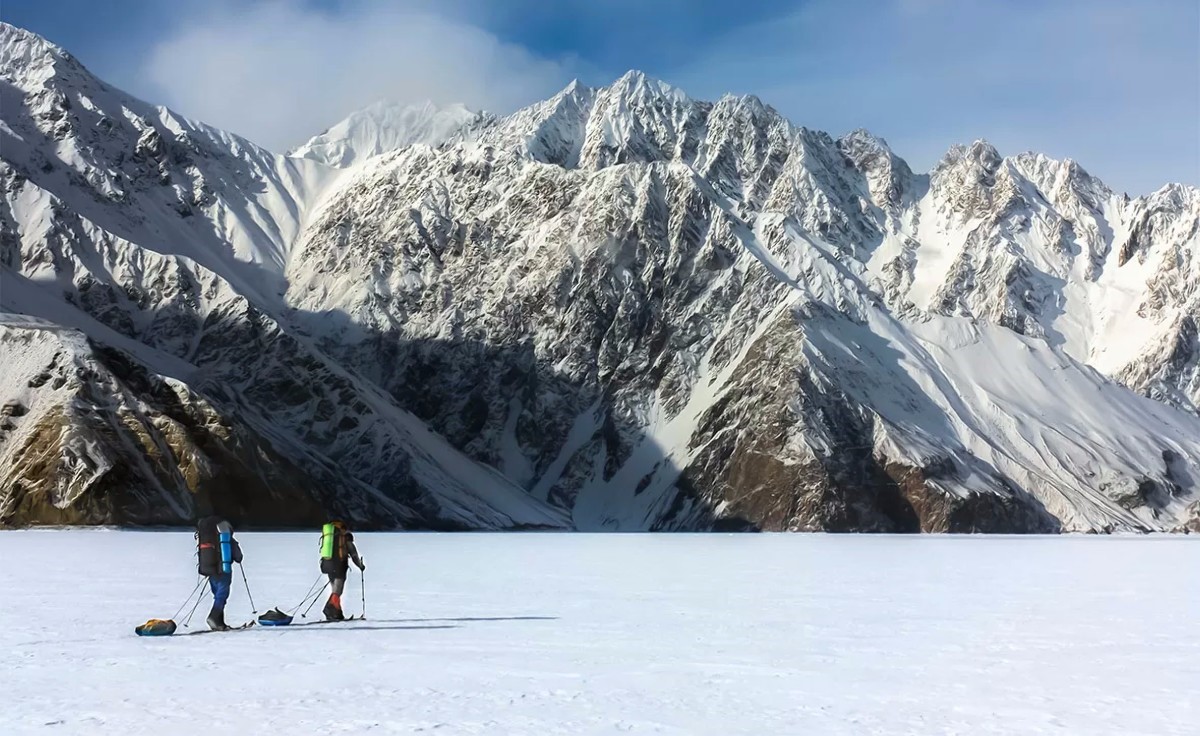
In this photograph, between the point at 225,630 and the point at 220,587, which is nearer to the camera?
the point at 220,587

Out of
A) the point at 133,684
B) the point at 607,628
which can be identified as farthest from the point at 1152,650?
the point at 133,684

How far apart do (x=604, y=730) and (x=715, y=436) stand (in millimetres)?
180917

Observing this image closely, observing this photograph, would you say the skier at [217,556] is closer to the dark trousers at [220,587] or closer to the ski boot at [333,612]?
the dark trousers at [220,587]

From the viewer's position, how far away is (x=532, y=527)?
18275 cm

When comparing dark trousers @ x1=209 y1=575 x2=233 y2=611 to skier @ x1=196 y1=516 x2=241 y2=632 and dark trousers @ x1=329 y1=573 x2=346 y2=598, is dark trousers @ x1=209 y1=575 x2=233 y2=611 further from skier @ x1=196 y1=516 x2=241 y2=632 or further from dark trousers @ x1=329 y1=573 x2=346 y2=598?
dark trousers @ x1=329 y1=573 x2=346 y2=598

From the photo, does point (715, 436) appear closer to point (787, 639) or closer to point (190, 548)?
point (190, 548)

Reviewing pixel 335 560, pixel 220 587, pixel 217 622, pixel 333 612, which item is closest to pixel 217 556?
pixel 220 587

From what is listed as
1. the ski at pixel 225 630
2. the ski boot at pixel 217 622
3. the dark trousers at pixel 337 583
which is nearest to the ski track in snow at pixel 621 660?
the ski at pixel 225 630

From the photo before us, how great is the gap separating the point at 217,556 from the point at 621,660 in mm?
11020

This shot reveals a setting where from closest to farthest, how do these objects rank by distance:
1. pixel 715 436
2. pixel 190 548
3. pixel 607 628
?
pixel 607 628 < pixel 190 548 < pixel 715 436

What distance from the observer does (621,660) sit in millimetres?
25812

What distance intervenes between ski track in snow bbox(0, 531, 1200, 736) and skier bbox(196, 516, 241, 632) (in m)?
1.20

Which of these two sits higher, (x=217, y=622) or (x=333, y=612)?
(x=333, y=612)

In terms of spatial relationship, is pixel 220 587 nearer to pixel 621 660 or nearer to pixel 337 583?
pixel 337 583
